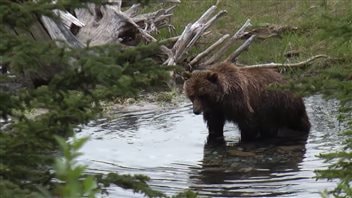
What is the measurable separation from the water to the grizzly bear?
23 cm

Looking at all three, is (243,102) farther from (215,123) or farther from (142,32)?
(142,32)

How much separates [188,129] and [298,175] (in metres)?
2.67

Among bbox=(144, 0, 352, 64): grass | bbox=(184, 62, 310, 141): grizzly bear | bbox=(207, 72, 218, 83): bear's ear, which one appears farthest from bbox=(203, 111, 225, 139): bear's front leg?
bbox=(144, 0, 352, 64): grass

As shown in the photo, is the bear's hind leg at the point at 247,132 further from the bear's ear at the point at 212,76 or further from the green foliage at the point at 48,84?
the green foliage at the point at 48,84

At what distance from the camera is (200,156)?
393 inches

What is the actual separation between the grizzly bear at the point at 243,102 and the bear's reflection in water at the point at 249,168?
0.23 m

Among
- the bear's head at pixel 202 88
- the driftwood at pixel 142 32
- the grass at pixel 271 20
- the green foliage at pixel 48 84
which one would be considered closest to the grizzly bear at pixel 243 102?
the bear's head at pixel 202 88

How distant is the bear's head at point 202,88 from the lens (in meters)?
10.7

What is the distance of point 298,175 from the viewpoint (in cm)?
888

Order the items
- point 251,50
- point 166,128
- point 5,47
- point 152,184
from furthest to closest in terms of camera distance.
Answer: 1. point 251,50
2. point 166,128
3. point 152,184
4. point 5,47

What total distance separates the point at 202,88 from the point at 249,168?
1.54m

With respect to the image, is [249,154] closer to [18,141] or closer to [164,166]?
[164,166]

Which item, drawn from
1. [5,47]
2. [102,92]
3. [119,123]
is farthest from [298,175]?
[5,47]

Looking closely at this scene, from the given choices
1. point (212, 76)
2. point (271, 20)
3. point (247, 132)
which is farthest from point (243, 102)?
point (271, 20)
